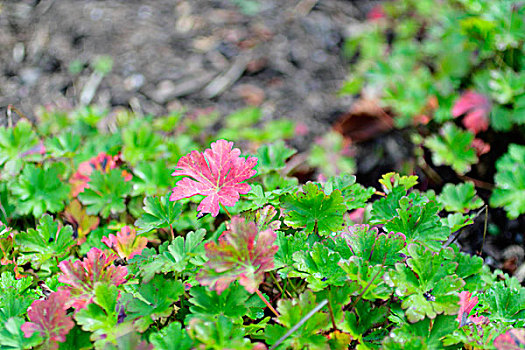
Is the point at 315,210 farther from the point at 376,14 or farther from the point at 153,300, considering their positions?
the point at 376,14

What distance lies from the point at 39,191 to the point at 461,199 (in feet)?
4.48

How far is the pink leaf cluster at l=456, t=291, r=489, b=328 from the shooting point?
113 centimetres

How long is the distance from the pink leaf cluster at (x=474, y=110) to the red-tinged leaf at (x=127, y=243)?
5.59 ft

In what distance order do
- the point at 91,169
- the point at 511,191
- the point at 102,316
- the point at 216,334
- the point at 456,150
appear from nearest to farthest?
the point at 216,334, the point at 102,316, the point at 91,169, the point at 511,191, the point at 456,150

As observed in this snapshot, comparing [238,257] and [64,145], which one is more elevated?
[238,257]

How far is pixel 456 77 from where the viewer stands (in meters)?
2.51

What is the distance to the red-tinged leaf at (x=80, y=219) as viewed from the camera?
4.96 feet

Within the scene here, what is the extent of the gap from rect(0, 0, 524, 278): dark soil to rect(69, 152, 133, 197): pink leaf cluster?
42.8 inches

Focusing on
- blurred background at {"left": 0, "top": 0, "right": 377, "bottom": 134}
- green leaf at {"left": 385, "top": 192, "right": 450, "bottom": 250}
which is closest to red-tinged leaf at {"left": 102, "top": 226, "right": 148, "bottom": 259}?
green leaf at {"left": 385, "top": 192, "right": 450, "bottom": 250}

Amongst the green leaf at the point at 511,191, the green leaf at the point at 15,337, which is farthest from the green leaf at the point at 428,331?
the green leaf at the point at 511,191

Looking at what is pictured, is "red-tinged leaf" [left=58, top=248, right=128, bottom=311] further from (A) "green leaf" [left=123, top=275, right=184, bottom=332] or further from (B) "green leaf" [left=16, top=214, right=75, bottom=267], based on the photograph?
(B) "green leaf" [left=16, top=214, right=75, bottom=267]

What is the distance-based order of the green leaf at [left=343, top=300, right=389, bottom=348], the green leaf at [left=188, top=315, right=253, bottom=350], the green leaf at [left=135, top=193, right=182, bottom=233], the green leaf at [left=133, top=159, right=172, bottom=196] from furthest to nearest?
the green leaf at [left=133, top=159, right=172, bottom=196] < the green leaf at [left=135, top=193, right=182, bottom=233] < the green leaf at [left=343, top=300, right=389, bottom=348] < the green leaf at [left=188, top=315, right=253, bottom=350]

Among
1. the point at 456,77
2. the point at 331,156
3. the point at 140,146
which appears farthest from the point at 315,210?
the point at 456,77

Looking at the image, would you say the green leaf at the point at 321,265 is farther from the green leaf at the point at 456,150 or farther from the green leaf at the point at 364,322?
the green leaf at the point at 456,150
